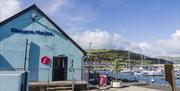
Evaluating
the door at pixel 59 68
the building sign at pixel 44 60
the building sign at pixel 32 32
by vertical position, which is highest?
the building sign at pixel 32 32

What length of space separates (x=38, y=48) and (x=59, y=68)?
307cm

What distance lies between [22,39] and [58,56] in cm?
382

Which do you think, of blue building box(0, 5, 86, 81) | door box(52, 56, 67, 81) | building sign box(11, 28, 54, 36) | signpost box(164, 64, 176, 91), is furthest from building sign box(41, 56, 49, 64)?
signpost box(164, 64, 176, 91)

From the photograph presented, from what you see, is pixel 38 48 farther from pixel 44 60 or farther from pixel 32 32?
pixel 32 32

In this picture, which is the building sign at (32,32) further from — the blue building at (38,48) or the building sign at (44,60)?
the building sign at (44,60)

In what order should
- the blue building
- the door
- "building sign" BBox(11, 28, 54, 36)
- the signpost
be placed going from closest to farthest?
the signpost < the blue building < "building sign" BBox(11, 28, 54, 36) < the door

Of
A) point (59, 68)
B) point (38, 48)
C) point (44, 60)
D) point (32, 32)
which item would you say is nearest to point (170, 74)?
point (44, 60)

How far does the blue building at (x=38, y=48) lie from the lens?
25266mm

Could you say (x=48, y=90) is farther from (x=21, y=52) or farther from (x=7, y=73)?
(x=7, y=73)

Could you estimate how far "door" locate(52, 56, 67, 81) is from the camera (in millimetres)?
27731

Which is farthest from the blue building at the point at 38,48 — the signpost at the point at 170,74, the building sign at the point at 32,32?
the signpost at the point at 170,74

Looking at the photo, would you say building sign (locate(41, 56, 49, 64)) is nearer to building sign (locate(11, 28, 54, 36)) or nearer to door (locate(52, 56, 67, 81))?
door (locate(52, 56, 67, 81))

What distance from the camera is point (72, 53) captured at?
2802 centimetres

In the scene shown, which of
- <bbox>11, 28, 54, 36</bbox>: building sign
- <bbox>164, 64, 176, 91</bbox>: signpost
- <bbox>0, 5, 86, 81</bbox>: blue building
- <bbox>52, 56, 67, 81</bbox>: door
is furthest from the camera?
<bbox>52, 56, 67, 81</bbox>: door
